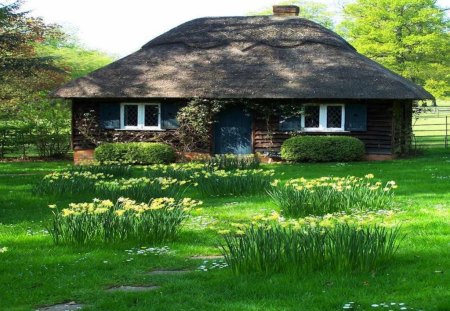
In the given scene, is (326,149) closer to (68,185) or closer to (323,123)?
(323,123)

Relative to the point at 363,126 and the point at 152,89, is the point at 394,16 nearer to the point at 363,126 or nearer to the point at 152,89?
the point at 363,126

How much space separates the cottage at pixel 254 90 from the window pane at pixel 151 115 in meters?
0.04

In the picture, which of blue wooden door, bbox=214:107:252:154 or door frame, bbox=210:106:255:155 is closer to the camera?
door frame, bbox=210:106:255:155

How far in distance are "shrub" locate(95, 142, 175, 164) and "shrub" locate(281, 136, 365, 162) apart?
4689mm

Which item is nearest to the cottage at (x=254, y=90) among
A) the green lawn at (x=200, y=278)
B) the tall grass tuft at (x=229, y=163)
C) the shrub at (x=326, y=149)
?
the shrub at (x=326, y=149)

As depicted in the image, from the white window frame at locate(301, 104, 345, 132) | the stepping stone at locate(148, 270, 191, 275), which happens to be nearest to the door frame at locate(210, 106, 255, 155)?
the white window frame at locate(301, 104, 345, 132)

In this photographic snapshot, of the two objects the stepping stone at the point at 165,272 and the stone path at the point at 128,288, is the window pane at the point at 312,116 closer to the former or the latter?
the stone path at the point at 128,288

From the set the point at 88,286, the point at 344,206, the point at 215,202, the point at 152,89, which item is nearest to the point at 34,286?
the point at 88,286

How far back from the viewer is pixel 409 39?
40.0 meters

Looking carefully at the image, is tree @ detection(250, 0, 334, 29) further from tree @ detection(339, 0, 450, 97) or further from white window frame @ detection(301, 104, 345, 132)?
white window frame @ detection(301, 104, 345, 132)

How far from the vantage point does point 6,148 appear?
28750mm

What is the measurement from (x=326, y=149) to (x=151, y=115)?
718 centimetres

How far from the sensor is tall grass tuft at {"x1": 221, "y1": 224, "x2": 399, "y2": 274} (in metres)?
7.09

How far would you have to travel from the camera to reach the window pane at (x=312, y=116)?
84.2 feet
